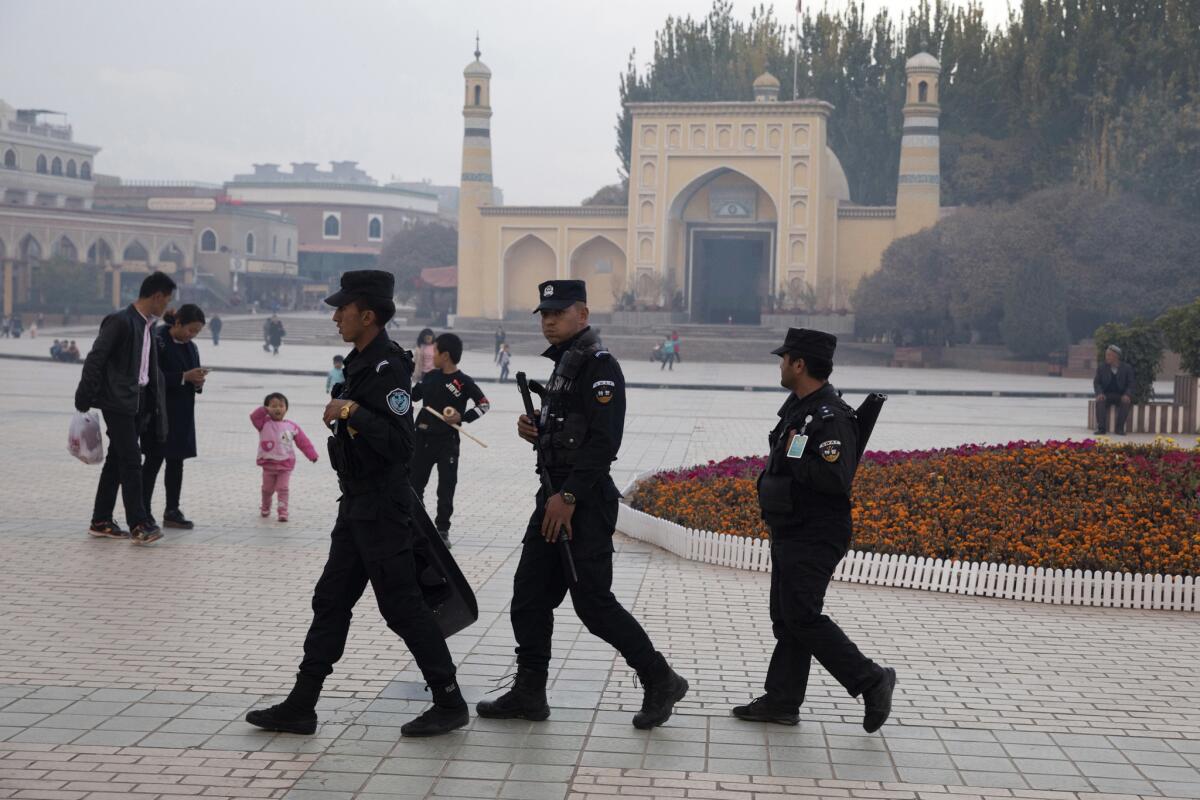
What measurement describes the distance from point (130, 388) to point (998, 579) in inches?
212

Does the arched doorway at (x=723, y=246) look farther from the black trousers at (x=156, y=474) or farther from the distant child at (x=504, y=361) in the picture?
the black trousers at (x=156, y=474)

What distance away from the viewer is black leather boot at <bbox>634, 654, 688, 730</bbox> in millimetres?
5258

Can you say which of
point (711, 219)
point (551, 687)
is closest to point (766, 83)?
point (711, 219)

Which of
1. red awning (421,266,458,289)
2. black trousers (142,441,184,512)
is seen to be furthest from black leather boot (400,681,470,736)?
red awning (421,266,458,289)

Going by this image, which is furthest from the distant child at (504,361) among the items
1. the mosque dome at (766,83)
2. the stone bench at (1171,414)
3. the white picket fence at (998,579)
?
the mosque dome at (766,83)

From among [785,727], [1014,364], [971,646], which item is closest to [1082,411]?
[1014,364]

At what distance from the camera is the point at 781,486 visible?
207 inches

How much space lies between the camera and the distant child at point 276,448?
1009 cm

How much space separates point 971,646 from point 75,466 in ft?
30.3

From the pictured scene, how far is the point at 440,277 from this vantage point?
60.9 metres

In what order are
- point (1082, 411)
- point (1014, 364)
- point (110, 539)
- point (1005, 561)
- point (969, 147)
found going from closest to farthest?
point (1005, 561) → point (110, 539) → point (1082, 411) → point (1014, 364) → point (969, 147)

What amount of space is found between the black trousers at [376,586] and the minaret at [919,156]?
1869 inches

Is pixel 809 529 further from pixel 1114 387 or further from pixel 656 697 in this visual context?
pixel 1114 387

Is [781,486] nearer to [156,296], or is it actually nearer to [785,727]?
[785,727]
